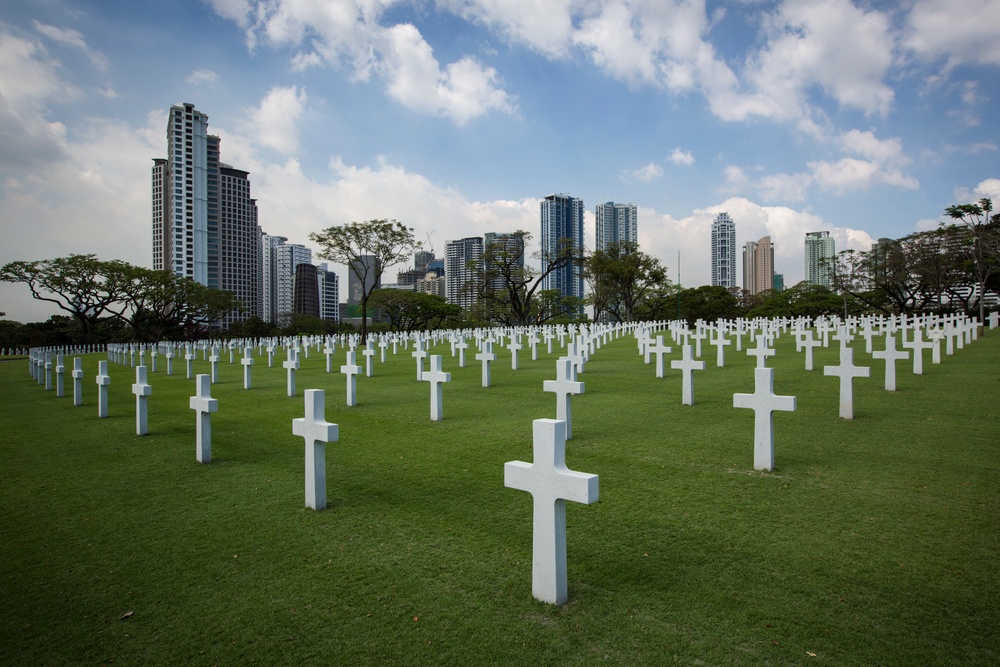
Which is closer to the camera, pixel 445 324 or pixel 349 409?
pixel 349 409

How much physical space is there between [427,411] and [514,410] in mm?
1412

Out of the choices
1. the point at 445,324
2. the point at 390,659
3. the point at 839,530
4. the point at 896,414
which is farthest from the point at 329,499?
the point at 445,324

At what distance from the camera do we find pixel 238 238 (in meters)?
99.4

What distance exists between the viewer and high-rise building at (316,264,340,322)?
116812mm

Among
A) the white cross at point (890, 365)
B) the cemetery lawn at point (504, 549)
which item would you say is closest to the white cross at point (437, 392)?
the cemetery lawn at point (504, 549)

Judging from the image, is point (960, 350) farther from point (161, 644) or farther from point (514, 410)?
point (161, 644)

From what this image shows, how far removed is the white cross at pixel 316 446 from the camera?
4707 mm

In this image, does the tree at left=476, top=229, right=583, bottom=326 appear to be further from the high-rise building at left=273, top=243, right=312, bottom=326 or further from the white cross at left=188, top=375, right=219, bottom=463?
the high-rise building at left=273, top=243, right=312, bottom=326

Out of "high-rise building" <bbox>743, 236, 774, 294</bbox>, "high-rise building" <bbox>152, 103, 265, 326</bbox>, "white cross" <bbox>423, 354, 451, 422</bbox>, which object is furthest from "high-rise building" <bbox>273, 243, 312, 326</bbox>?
"white cross" <bbox>423, 354, 451, 422</bbox>

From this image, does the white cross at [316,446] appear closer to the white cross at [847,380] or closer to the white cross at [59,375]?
the white cross at [847,380]

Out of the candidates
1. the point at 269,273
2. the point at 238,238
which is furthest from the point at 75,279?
the point at 269,273

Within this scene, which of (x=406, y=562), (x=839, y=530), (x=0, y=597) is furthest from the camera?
(x=839, y=530)

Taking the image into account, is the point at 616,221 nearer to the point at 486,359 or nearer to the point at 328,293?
the point at 328,293

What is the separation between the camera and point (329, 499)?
4969 mm
